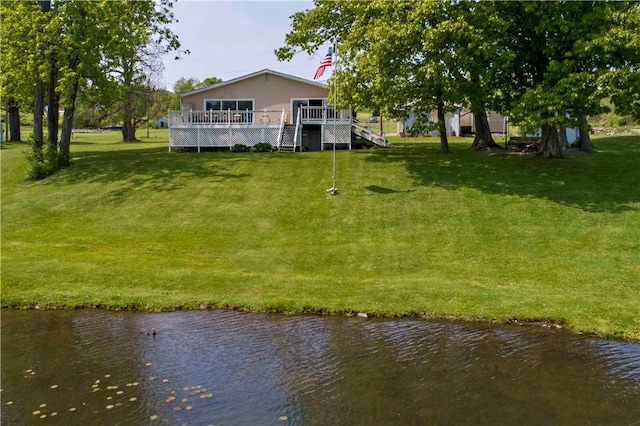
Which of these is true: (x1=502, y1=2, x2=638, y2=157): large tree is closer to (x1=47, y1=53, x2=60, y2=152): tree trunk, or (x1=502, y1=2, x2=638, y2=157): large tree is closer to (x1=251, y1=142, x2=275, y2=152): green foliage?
(x1=251, y1=142, x2=275, y2=152): green foliage

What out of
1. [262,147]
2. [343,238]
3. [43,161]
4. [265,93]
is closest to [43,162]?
[43,161]

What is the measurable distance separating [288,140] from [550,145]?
13.6 m

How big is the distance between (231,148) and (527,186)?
630 inches

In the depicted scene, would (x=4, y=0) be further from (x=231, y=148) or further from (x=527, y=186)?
(x=527, y=186)

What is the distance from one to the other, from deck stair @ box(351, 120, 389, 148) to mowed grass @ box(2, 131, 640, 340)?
6.19 metres

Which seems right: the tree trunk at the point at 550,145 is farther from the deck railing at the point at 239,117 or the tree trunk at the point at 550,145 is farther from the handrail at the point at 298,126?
the handrail at the point at 298,126

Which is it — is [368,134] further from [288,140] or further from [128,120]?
[128,120]

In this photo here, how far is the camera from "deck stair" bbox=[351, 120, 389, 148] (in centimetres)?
3127

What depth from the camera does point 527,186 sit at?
19.5 meters

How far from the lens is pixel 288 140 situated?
30.3m

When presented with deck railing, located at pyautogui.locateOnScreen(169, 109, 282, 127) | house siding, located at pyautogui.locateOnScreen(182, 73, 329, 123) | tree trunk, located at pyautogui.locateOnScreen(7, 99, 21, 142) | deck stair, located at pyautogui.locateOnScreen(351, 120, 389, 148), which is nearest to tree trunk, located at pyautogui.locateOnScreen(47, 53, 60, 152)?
deck railing, located at pyautogui.locateOnScreen(169, 109, 282, 127)

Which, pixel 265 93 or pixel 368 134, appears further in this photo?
pixel 265 93

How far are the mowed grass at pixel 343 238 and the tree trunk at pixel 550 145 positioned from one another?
896 mm

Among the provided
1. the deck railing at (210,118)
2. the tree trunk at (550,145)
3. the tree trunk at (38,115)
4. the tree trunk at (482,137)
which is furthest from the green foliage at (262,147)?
the tree trunk at (550,145)
